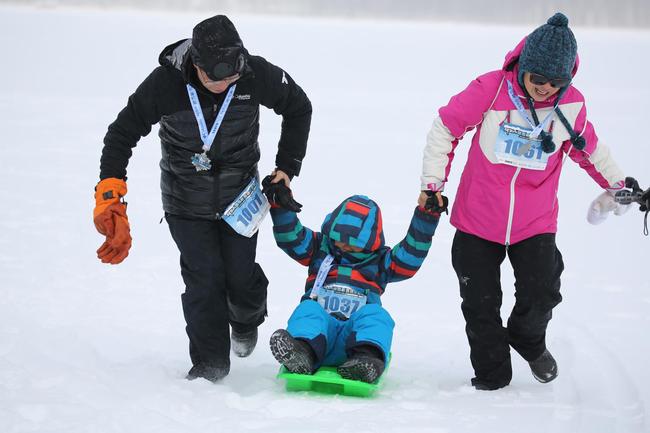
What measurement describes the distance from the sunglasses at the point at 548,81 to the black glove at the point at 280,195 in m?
1.29

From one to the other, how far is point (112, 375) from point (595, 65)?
40.9 ft

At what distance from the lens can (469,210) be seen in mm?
4457

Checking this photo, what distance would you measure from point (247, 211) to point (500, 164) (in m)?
1.26

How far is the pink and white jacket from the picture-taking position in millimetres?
4266

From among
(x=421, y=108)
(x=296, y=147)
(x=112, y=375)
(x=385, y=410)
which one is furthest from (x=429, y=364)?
(x=421, y=108)

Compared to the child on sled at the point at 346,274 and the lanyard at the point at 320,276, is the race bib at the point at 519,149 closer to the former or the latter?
the child on sled at the point at 346,274

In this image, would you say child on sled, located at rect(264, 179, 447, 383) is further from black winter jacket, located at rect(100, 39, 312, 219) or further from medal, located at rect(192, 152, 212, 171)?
medal, located at rect(192, 152, 212, 171)

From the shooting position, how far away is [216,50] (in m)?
4.05

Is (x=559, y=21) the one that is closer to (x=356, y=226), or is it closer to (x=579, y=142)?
(x=579, y=142)

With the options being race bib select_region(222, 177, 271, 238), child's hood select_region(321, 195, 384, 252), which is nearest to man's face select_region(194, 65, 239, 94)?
race bib select_region(222, 177, 271, 238)

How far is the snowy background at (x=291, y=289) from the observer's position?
3.90 meters

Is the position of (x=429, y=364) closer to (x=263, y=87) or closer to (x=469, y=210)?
(x=469, y=210)

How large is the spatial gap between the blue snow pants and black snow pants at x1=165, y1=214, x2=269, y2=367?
0.40 m

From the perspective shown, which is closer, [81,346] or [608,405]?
[608,405]
